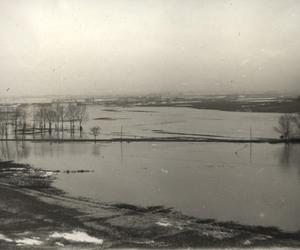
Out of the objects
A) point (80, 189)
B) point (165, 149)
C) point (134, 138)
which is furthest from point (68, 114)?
point (80, 189)

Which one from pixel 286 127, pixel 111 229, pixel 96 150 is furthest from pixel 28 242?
pixel 286 127

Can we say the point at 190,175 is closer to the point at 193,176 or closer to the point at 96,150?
the point at 193,176

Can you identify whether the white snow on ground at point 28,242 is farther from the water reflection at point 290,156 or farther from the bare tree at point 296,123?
the bare tree at point 296,123

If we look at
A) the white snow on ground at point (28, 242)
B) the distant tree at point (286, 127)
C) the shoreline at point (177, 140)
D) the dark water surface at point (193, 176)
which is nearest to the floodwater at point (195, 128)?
the distant tree at point (286, 127)

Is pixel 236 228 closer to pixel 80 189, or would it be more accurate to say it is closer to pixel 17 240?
pixel 17 240

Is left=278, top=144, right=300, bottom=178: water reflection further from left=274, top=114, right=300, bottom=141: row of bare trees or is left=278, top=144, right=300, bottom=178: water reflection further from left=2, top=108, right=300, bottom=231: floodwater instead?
left=274, top=114, right=300, bottom=141: row of bare trees

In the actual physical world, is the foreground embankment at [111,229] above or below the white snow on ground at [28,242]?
below
